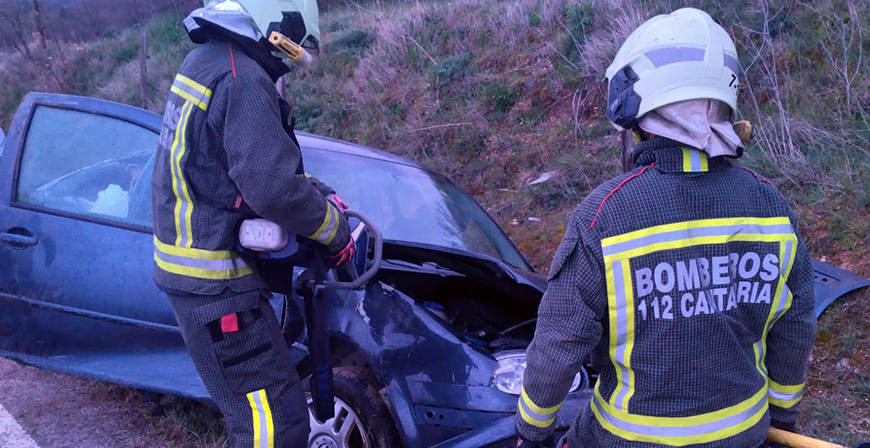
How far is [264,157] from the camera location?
2049 millimetres

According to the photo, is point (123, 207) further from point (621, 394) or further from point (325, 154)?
point (621, 394)

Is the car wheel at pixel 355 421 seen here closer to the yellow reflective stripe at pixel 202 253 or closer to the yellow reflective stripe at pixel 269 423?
the yellow reflective stripe at pixel 269 423

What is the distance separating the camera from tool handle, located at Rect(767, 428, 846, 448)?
166 cm

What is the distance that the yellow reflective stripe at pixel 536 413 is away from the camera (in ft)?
5.45

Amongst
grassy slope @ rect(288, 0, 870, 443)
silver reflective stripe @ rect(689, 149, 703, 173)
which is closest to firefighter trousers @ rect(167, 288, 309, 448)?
silver reflective stripe @ rect(689, 149, 703, 173)

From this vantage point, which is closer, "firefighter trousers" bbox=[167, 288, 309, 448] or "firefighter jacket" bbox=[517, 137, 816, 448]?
"firefighter jacket" bbox=[517, 137, 816, 448]

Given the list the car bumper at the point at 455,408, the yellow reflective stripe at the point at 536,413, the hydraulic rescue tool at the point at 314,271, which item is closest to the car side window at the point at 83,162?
the hydraulic rescue tool at the point at 314,271

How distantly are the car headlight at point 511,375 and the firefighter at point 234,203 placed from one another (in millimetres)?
697

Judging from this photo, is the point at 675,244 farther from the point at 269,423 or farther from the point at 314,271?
the point at 269,423

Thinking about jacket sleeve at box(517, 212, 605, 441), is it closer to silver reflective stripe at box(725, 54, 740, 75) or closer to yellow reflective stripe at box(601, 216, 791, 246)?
yellow reflective stripe at box(601, 216, 791, 246)

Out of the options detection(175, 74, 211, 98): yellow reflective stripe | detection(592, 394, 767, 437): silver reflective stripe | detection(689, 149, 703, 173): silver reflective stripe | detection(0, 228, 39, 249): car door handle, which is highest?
detection(175, 74, 211, 98): yellow reflective stripe

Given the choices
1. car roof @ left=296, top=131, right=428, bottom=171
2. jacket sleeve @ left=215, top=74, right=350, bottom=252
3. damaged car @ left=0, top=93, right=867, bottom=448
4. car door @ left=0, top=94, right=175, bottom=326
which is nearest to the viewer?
jacket sleeve @ left=215, top=74, right=350, bottom=252

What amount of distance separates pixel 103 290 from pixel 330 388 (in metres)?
1.39

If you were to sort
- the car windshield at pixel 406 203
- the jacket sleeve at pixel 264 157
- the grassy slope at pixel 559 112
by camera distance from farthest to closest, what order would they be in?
the grassy slope at pixel 559 112 < the car windshield at pixel 406 203 < the jacket sleeve at pixel 264 157
